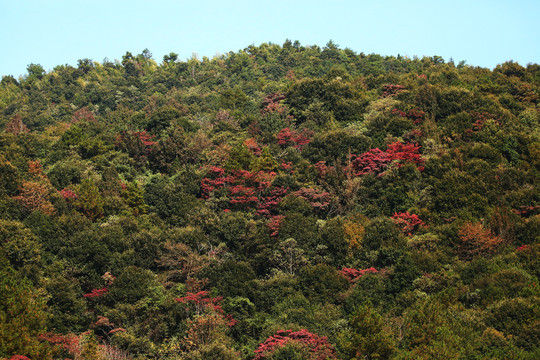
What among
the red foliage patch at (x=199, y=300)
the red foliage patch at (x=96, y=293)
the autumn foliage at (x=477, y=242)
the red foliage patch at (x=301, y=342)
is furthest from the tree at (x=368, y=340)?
the red foliage patch at (x=96, y=293)

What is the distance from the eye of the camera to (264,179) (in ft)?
165

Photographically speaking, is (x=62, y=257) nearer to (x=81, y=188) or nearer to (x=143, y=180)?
(x=81, y=188)

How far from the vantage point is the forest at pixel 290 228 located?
107 ft

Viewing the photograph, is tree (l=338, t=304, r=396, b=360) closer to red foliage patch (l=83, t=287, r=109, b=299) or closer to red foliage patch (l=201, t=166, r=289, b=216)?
red foliage patch (l=83, t=287, r=109, b=299)

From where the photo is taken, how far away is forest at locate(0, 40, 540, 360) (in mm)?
32656

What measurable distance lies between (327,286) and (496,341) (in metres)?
11.7

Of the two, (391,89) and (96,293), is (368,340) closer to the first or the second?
(96,293)

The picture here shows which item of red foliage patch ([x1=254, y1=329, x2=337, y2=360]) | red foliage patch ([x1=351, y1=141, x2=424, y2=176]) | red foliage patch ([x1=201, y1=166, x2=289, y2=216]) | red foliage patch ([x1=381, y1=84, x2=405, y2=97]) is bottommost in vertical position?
red foliage patch ([x1=254, y1=329, x2=337, y2=360])

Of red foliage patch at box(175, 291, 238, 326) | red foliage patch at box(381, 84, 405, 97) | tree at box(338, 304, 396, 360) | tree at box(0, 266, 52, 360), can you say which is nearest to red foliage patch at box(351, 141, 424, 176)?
red foliage patch at box(381, 84, 405, 97)

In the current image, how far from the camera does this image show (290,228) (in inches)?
1722

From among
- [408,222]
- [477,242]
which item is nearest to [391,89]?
[408,222]

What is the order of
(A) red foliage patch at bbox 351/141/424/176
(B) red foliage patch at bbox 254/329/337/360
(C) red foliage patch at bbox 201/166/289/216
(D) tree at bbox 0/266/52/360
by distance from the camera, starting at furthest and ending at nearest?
1. (A) red foliage patch at bbox 351/141/424/176
2. (C) red foliage patch at bbox 201/166/289/216
3. (B) red foliage patch at bbox 254/329/337/360
4. (D) tree at bbox 0/266/52/360

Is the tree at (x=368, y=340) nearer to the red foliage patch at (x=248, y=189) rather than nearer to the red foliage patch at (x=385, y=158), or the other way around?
the red foliage patch at (x=248, y=189)

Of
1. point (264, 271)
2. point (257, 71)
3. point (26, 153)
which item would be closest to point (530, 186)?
point (264, 271)
